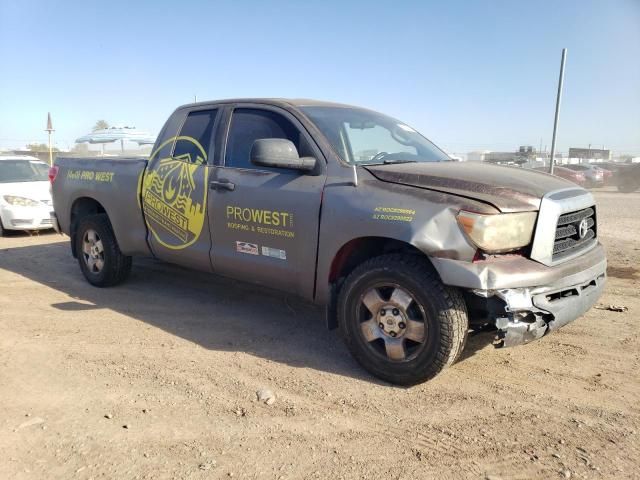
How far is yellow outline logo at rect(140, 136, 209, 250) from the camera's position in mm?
4699

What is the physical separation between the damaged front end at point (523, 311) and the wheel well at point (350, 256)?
0.72 meters

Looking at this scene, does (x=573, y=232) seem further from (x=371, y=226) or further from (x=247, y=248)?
(x=247, y=248)

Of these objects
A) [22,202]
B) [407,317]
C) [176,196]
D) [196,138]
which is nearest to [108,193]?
[176,196]

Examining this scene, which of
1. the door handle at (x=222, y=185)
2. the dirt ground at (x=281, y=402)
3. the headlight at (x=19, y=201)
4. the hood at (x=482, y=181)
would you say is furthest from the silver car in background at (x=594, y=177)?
the door handle at (x=222, y=185)

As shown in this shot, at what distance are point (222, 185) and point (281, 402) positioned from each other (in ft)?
6.33

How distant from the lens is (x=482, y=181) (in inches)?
134

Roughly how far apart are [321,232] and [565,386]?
193 centimetres

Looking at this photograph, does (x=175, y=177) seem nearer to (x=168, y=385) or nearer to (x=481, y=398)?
(x=168, y=385)

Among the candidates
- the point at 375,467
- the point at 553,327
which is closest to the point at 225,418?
the point at 375,467

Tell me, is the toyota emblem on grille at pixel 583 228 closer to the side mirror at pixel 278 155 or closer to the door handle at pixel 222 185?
the side mirror at pixel 278 155

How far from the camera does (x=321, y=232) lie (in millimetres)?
3814

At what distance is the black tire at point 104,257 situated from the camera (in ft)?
18.8

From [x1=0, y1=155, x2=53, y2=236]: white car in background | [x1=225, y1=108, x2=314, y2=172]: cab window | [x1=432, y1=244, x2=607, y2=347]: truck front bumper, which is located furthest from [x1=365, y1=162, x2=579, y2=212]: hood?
[x1=0, y1=155, x2=53, y2=236]: white car in background

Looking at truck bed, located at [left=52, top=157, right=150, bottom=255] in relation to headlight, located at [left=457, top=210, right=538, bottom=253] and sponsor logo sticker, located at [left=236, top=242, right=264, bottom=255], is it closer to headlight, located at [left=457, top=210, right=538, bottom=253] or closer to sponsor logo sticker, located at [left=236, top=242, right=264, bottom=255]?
sponsor logo sticker, located at [left=236, top=242, right=264, bottom=255]
